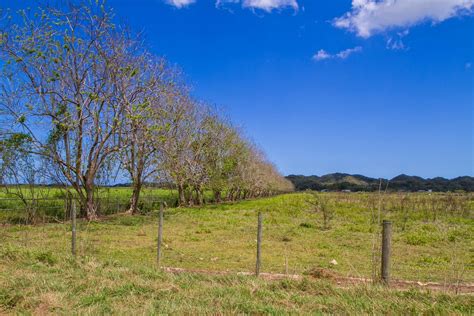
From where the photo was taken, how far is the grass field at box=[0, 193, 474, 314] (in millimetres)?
5289

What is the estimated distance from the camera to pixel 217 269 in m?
9.77

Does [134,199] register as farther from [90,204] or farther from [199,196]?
[199,196]

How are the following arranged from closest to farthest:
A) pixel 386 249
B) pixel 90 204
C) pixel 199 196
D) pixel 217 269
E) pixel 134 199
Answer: pixel 386 249
pixel 217 269
pixel 90 204
pixel 134 199
pixel 199 196

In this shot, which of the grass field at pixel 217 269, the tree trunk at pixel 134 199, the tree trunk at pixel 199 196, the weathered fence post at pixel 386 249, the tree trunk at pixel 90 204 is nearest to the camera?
the grass field at pixel 217 269

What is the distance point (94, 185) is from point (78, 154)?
295 cm

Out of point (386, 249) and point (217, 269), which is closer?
point (386, 249)

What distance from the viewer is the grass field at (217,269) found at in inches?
208

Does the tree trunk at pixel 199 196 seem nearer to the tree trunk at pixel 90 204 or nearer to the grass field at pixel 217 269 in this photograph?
the tree trunk at pixel 90 204

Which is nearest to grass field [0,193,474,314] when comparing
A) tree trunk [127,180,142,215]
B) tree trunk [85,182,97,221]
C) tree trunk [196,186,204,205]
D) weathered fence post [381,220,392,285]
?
weathered fence post [381,220,392,285]

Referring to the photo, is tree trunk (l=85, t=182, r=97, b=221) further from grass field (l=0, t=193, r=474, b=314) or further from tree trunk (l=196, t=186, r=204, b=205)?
tree trunk (l=196, t=186, r=204, b=205)

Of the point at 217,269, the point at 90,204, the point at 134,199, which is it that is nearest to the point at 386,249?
the point at 217,269

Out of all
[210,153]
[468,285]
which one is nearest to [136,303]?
[468,285]

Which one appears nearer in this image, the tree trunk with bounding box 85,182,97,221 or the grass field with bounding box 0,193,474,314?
the grass field with bounding box 0,193,474,314

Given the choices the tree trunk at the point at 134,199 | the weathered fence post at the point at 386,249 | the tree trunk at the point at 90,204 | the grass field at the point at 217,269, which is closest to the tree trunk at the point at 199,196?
the tree trunk at the point at 134,199
